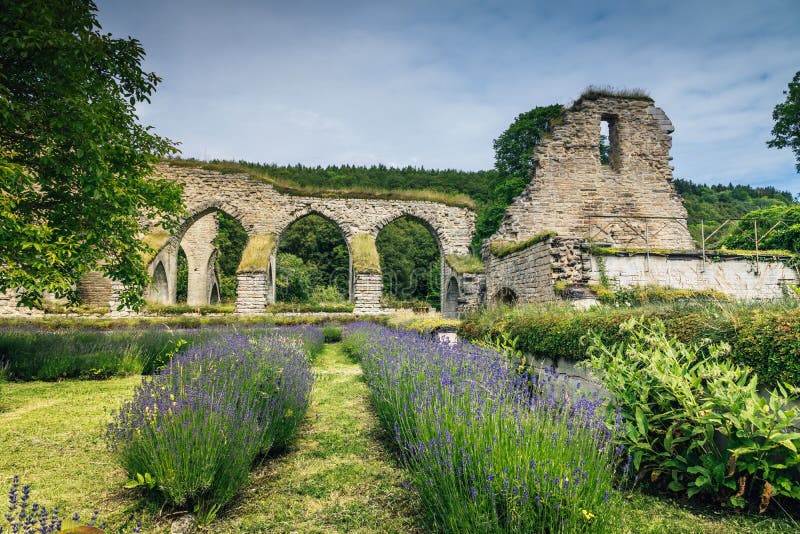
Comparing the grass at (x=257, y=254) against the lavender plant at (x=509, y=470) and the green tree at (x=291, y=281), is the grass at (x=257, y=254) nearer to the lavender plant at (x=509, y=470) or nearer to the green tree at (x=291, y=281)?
the green tree at (x=291, y=281)

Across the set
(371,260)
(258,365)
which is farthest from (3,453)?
(371,260)

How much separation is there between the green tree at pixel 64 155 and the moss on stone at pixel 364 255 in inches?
451

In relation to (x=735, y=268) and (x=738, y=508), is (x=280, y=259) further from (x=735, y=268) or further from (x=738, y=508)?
(x=738, y=508)

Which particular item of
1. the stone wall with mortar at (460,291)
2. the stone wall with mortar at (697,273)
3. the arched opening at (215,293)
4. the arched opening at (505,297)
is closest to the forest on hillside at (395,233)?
the arched opening at (215,293)

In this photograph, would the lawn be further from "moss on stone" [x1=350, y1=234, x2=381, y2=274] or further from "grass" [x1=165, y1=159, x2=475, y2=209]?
"grass" [x1=165, y1=159, x2=475, y2=209]

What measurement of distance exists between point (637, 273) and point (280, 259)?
30809 millimetres

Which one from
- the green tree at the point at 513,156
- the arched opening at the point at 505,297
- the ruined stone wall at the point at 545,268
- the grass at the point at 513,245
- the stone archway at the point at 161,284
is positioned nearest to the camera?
the ruined stone wall at the point at 545,268

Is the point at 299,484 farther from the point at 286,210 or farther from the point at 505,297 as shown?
the point at 286,210

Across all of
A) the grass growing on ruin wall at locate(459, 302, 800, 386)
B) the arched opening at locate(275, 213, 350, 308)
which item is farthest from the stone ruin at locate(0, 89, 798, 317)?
the arched opening at locate(275, 213, 350, 308)

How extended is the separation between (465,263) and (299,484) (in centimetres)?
1674

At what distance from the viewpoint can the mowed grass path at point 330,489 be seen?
2.58 meters

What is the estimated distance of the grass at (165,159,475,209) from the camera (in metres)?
20.2

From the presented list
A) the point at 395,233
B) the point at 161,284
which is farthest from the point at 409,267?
the point at 161,284

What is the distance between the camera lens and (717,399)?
251 cm
